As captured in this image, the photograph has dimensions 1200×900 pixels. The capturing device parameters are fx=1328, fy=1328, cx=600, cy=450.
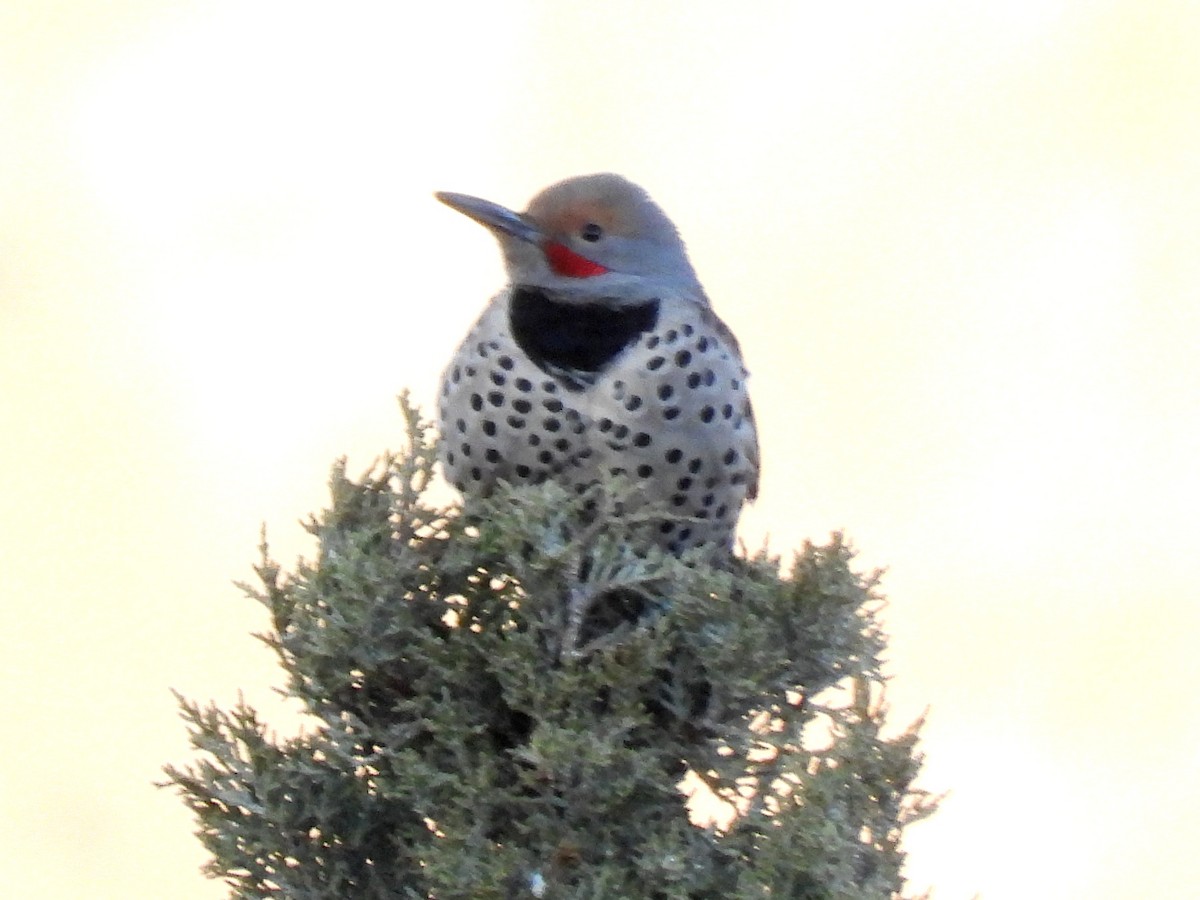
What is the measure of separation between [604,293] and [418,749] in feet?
1.59

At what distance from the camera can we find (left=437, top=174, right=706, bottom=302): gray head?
4.44 feet

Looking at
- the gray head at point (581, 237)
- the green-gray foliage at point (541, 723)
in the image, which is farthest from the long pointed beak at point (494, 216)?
the green-gray foliage at point (541, 723)

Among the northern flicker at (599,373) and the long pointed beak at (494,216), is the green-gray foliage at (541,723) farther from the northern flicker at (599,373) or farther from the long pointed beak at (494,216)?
the long pointed beak at (494,216)

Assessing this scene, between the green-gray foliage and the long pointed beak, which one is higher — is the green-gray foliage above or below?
below

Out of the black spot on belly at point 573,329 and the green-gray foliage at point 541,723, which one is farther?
the black spot on belly at point 573,329

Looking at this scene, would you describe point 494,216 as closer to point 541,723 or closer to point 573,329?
point 573,329

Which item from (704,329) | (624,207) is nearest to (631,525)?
(704,329)

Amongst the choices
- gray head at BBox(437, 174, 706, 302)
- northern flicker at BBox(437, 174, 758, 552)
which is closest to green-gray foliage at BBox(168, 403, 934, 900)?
northern flicker at BBox(437, 174, 758, 552)

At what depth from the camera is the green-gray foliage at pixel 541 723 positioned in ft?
3.73

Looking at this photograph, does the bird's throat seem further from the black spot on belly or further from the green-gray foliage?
the green-gray foliage

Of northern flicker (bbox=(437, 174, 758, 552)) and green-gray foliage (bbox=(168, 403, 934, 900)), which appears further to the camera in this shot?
northern flicker (bbox=(437, 174, 758, 552))

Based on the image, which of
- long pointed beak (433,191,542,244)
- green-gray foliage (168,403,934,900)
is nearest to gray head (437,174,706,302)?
long pointed beak (433,191,542,244)

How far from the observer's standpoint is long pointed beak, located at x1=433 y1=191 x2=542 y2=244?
1.33 m

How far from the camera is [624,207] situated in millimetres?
1393
